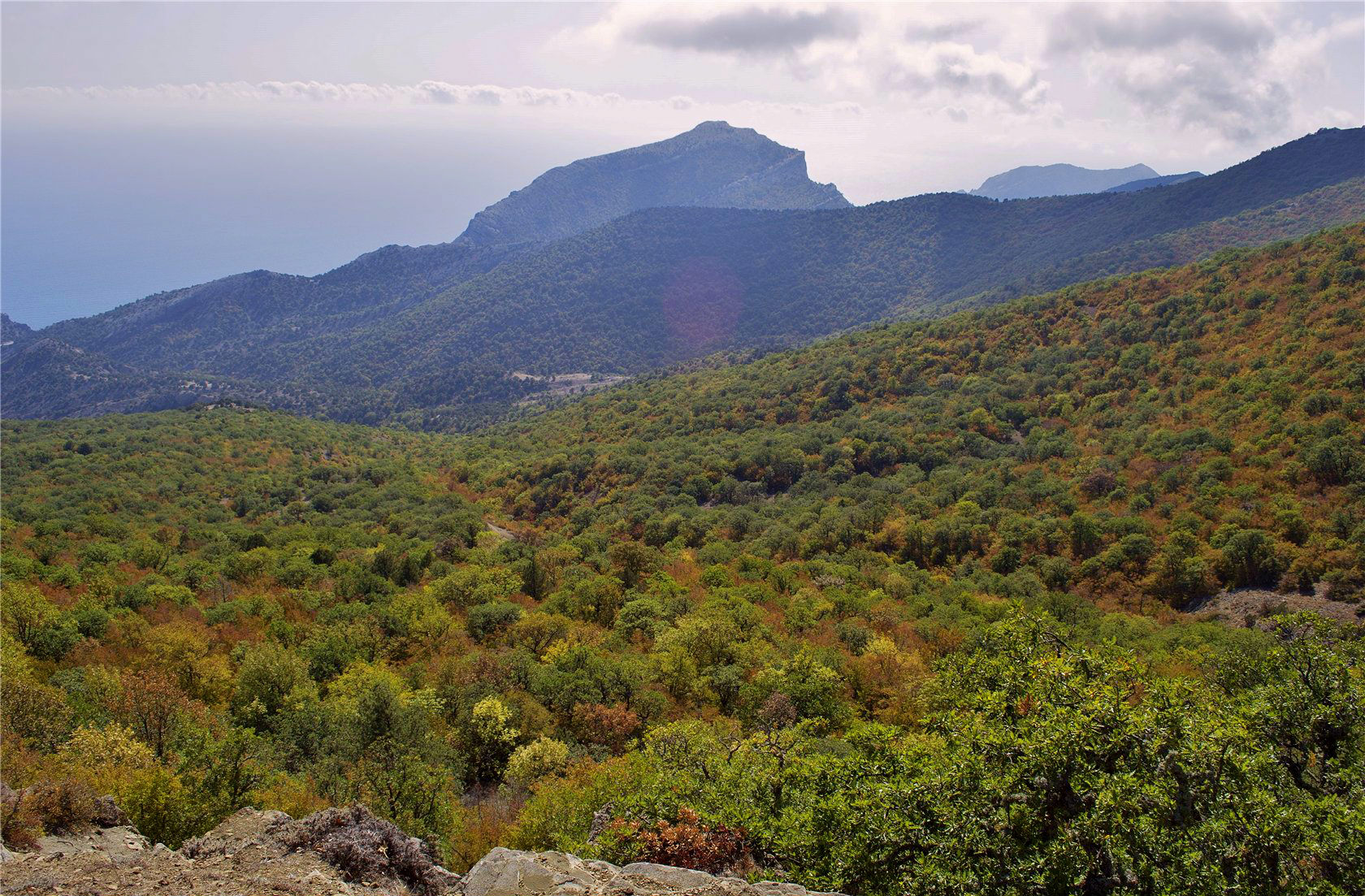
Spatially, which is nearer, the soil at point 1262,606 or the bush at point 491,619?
the bush at point 491,619

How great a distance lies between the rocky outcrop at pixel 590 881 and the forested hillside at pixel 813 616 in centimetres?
159

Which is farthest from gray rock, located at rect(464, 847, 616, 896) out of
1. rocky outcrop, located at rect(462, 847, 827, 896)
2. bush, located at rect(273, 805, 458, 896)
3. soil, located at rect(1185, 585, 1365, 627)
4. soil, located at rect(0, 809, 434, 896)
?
soil, located at rect(1185, 585, 1365, 627)

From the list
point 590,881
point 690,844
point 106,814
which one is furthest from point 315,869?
point 690,844

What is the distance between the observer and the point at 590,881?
901 centimetres

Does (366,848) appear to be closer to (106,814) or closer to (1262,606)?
(106,814)

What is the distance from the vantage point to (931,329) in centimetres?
10062

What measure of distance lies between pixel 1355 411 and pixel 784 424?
54.0m

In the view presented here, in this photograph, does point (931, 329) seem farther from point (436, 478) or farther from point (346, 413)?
point (346, 413)

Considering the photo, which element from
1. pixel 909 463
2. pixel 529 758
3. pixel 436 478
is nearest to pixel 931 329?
pixel 909 463

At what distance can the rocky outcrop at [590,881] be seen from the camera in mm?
8719

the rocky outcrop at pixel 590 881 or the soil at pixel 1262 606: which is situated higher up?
the rocky outcrop at pixel 590 881

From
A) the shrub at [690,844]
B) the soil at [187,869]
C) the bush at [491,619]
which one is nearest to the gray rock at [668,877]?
the shrub at [690,844]

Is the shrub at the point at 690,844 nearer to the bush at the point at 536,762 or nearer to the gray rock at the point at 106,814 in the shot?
the gray rock at the point at 106,814

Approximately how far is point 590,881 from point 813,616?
28243 millimetres
